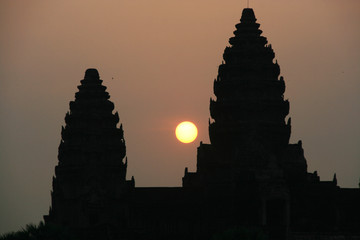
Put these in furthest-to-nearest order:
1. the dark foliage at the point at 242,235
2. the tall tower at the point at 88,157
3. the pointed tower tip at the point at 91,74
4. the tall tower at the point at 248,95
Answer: the pointed tower tip at the point at 91,74 → the tall tower at the point at 88,157 → the tall tower at the point at 248,95 → the dark foliage at the point at 242,235

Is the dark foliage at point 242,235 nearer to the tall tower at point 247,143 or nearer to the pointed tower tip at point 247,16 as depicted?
the tall tower at point 247,143

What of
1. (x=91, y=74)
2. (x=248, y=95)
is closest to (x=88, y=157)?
(x=91, y=74)

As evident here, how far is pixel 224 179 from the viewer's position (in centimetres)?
14275

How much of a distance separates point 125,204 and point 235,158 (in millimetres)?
10651

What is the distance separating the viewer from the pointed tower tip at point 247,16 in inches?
6171

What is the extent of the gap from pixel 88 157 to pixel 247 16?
2219 cm

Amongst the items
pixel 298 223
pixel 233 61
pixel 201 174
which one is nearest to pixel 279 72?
pixel 233 61

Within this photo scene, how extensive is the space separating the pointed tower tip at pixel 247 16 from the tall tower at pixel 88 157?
1876cm

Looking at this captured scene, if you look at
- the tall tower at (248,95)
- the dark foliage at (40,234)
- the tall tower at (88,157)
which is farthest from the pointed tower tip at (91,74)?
the dark foliage at (40,234)

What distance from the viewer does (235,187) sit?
13625cm

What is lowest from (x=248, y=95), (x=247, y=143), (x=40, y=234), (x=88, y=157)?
(x=40, y=234)

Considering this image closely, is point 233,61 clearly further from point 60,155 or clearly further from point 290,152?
point 60,155

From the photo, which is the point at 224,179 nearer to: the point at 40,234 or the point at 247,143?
the point at 247,143

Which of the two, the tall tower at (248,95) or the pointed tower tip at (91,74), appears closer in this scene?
the tall tower at (248,95)
